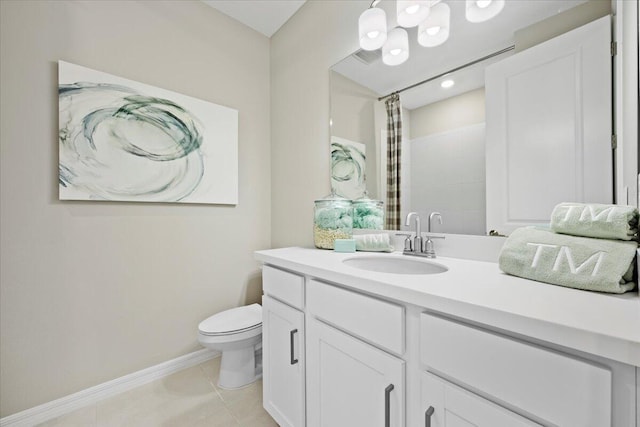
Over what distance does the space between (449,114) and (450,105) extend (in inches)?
1.7

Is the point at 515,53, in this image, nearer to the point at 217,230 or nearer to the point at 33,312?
the point at 217,230

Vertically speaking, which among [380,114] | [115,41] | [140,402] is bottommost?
[140,402]

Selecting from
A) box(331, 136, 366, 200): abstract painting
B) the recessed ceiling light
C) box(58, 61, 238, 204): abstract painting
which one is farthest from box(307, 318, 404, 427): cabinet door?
box(58, 61, 238, 204): abstract painting

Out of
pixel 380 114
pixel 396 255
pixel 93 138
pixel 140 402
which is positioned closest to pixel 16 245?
pixel 93 138

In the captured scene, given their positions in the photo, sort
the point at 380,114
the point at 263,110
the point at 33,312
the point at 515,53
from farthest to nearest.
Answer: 1. the point at 263,110
2. the point at 380,114
3. the point at 33,312
4. the point at 515,53

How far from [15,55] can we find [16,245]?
0.96 metres

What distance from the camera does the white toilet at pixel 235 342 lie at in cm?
156

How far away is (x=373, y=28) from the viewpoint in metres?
1.40

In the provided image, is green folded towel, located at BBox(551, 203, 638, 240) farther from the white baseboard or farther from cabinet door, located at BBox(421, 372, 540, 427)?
the white baseboard

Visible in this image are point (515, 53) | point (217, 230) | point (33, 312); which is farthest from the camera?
point (217, 230)

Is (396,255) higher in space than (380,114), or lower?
lower

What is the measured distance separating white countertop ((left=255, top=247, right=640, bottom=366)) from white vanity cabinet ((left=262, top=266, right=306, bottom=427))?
32cm

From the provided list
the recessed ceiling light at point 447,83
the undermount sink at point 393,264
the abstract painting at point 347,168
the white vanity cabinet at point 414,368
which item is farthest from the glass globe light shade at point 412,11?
the white vanity cabinet at point 414,368

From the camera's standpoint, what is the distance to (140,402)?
5.00 ft
